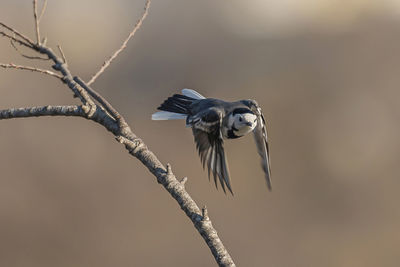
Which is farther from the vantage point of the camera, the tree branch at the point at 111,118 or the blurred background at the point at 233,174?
the blurred background at the point at 233,174

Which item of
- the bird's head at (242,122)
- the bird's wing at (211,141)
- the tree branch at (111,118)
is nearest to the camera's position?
the tree branch at (111,118)

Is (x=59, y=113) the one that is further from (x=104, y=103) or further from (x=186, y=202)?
(x=186, y=202)

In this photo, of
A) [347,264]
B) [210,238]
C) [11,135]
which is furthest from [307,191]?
[210,238]

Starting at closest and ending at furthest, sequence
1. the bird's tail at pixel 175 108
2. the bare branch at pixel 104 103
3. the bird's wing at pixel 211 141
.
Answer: the bare branch at pixel 104 103, the bird's wing at pixel 211 141, the bird's tail at pixel 175 108

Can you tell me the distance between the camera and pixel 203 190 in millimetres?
12344

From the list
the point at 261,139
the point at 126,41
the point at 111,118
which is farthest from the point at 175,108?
A: the point at 111,118

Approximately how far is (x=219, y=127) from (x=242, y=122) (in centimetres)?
27

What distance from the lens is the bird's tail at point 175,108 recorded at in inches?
169

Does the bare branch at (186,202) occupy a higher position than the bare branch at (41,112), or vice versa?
the bare branch at (41,112)

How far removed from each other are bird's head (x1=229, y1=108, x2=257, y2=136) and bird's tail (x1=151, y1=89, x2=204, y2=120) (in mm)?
592

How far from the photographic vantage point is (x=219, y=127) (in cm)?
341

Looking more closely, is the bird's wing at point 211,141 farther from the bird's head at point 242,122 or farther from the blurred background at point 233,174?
the blurred background at point 233,174

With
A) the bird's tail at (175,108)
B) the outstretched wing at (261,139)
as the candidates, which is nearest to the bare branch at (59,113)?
the outstretched wing at (261,139)

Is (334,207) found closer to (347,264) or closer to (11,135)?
(347,264)
